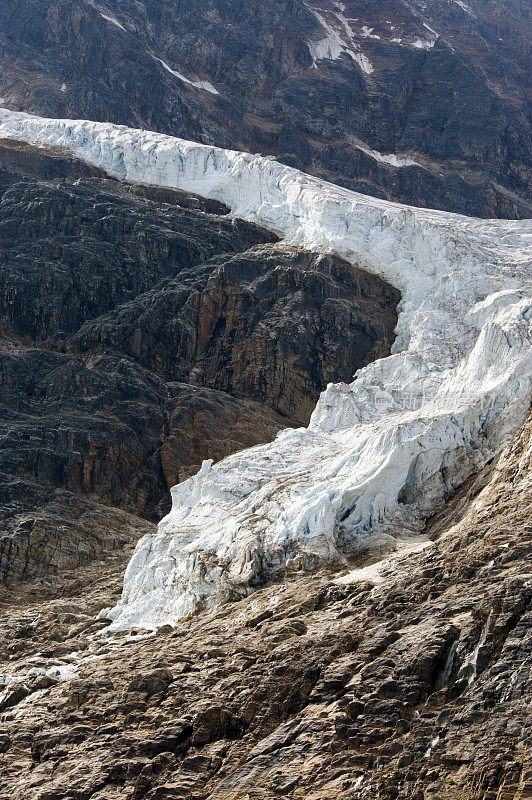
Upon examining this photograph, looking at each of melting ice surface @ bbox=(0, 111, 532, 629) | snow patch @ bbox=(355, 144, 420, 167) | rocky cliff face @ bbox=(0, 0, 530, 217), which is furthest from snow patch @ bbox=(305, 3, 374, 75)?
melting ice surface @ bbox=(0, 111, 532, 629)

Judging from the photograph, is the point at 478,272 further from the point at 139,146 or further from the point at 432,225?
the point at 139,146

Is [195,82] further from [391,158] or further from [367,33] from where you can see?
[367,33]

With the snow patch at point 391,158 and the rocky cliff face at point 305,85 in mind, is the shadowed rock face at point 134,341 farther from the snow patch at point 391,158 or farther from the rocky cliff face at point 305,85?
the snow patch at point 391,158

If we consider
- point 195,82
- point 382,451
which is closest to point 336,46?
point 195,82

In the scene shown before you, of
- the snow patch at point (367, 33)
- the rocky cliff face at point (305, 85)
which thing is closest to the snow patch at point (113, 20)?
the rocky cliff face at point (305, 85)

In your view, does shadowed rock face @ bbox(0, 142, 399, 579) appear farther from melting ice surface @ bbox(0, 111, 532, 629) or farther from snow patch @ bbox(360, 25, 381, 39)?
snow patch @ bbox(360, 25, 381, 39)
